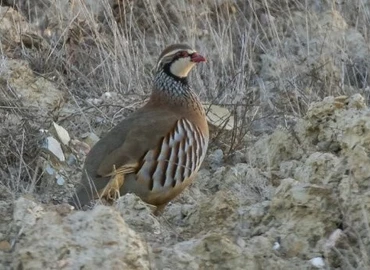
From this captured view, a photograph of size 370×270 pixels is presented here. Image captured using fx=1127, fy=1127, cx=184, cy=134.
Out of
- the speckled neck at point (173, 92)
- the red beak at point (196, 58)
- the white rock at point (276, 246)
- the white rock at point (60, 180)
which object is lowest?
the white rock at point (60, 180)

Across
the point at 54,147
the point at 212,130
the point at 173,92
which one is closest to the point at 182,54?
the point at 173,92

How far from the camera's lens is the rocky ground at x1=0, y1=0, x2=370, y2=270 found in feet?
12.1

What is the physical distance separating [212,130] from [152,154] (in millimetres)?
1079

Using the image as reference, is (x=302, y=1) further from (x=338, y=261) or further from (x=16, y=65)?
(x=338, y=261)

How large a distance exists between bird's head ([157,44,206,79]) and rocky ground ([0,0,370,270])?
0.41 meters

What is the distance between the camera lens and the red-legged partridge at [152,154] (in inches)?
233

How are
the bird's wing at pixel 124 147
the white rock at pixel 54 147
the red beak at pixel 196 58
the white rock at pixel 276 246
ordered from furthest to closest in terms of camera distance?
1. the red beak at pixel 196 58
2. the white rock at pixel 54 147
3. the bird's wing at pixel 124 147
4. the white rock at pixel 276 246

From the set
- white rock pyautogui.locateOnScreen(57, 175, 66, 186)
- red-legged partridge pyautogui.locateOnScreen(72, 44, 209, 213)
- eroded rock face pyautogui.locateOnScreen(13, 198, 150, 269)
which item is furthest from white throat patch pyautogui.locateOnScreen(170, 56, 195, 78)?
eroded rock face pyautogui.locateOnScreen(13, 198, 150, 269)

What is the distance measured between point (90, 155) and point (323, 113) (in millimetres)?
1251

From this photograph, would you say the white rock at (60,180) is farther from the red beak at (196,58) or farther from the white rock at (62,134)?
the red beak at (196,58)

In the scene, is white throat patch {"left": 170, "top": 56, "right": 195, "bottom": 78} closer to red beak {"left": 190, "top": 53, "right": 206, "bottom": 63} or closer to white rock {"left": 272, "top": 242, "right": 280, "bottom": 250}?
red beak {"left": 190, "top": 53, "right": 206, "bottom": 63}

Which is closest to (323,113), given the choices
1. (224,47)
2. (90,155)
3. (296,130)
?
(296,130)

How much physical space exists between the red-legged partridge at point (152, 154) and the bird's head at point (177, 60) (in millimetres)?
252

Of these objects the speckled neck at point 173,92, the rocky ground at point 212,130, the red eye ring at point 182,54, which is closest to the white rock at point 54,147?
the rocky ground at point 212,130
